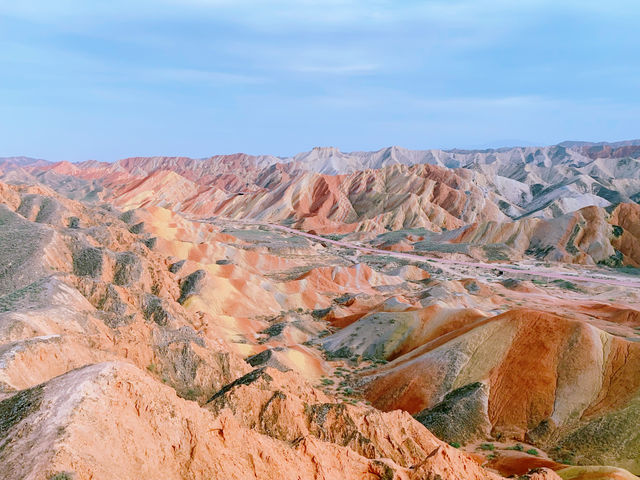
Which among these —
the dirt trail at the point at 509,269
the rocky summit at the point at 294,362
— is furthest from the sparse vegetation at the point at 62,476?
the dirt trail at the point at 509,269

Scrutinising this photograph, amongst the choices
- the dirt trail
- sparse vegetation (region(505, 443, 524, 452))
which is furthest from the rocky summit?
the dirt trail

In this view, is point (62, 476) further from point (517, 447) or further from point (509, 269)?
point (509, 269)

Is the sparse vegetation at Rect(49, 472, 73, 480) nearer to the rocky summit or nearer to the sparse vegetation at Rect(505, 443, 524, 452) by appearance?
the rocky summit

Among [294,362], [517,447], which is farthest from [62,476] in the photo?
[294,362]

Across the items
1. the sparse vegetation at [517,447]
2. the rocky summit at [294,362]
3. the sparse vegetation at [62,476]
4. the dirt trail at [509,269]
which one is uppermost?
the sparse vegetation at [62,476]

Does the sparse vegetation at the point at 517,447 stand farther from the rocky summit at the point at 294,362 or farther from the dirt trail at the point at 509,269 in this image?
the dirt trail at the point at 509,269

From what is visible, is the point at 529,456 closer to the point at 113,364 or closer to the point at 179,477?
the point at 179,477

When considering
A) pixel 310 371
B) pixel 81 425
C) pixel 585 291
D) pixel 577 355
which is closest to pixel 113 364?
pixel 81 425

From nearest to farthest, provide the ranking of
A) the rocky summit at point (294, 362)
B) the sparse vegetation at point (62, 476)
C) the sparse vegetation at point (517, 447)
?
the sparse vegetation at point (62, 476) → the rocky summit at point (294, 362) → the sparse vegetation at point (517, 447)
